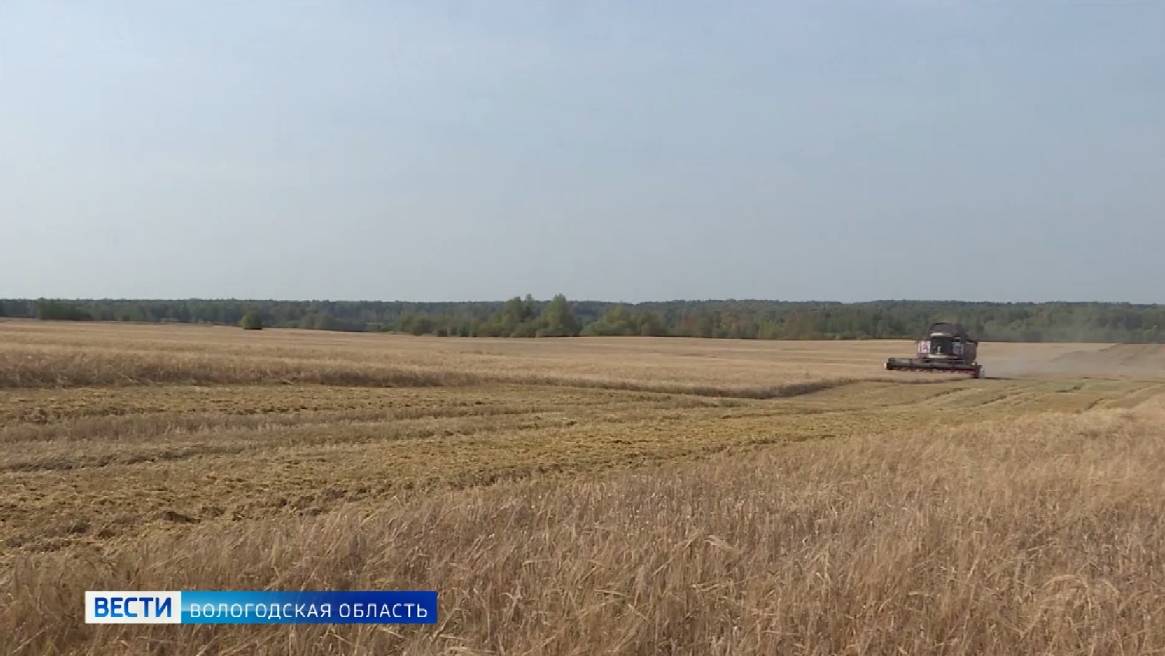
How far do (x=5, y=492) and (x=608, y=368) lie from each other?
34.6m

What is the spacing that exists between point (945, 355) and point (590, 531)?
53270 mm

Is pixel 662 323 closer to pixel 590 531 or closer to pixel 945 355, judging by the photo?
pixel 945 355

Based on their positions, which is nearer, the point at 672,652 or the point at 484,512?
the point at 672,652

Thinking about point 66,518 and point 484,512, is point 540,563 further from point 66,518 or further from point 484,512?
point 66,518

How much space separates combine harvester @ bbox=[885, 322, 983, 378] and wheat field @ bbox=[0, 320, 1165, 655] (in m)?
34.8

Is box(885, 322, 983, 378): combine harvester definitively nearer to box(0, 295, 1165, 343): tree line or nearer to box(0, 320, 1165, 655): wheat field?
box(0, 320, 1165, 655): wheat field

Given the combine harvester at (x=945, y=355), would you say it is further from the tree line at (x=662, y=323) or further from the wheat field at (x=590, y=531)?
the tree line at (x=662, y=323)

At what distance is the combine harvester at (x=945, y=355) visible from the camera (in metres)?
53.5

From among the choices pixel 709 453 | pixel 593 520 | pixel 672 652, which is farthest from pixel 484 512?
pixel 709 453

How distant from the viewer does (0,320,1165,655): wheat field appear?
14.3 feet

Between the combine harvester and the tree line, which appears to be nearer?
the combine harvester

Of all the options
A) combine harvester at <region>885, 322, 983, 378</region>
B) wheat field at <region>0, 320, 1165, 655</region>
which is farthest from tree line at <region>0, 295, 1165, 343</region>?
wheat field at <region>0, 320, 1165, 655</region>

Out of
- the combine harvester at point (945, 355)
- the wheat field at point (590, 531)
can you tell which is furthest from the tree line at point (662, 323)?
the wheat field at point (590, 531)

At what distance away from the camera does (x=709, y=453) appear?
16703mm
